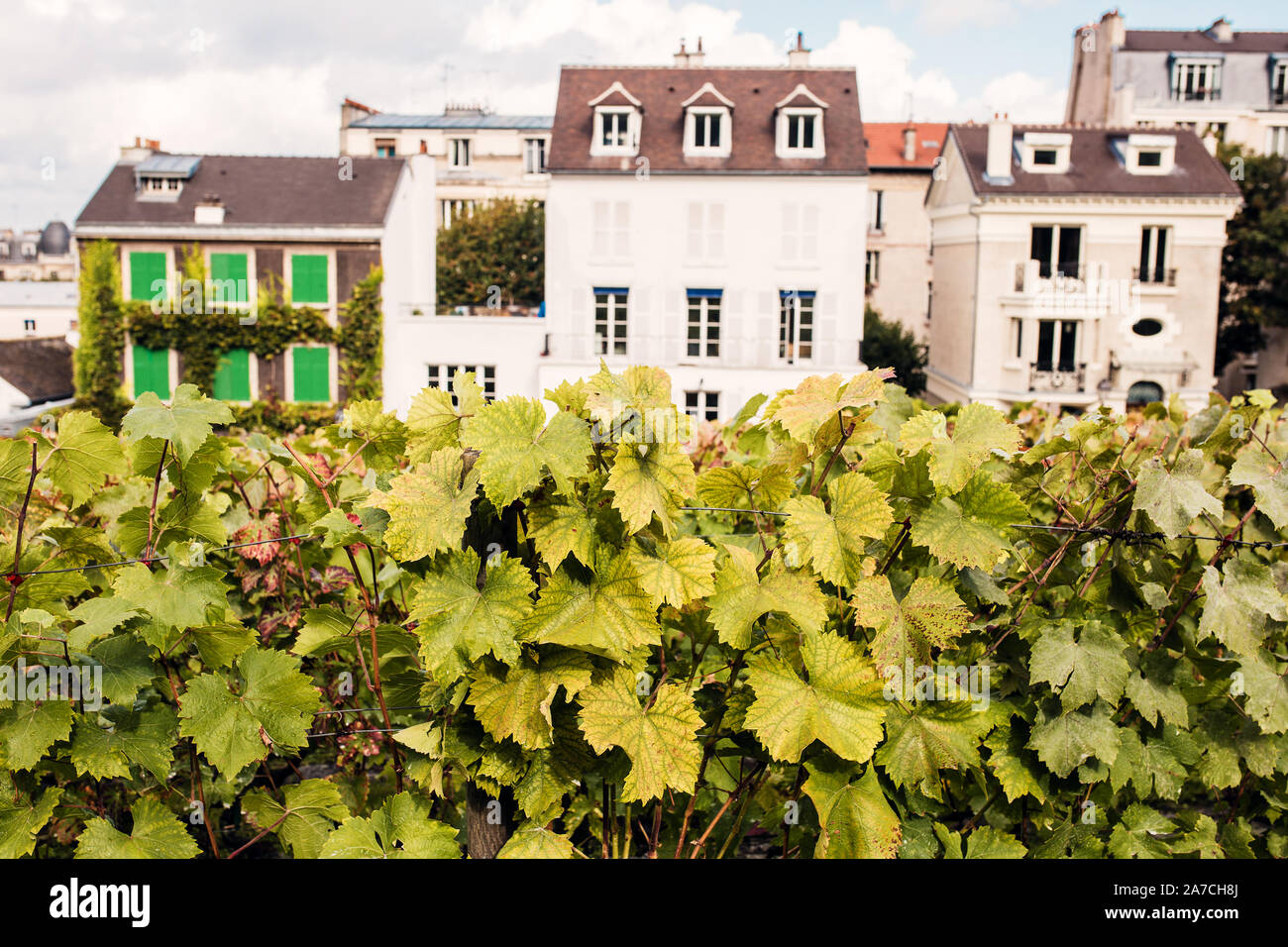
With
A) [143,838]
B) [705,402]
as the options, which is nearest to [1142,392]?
[705,402]

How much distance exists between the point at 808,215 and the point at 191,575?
2775 centimetres

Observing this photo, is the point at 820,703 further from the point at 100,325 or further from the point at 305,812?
Answer: the point at 100,325

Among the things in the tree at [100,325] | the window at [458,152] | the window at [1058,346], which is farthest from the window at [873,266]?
the tree at [100,325]

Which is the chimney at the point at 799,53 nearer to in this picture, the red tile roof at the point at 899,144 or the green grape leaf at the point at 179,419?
the red tile roof at the point at 899,144

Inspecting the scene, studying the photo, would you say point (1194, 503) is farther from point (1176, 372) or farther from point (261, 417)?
point (1176, 372)

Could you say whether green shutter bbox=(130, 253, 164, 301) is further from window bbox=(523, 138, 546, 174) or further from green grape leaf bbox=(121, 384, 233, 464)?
green grape leaf bbox=(121, 384, 233, 464)

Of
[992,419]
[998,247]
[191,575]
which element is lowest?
[191,575]

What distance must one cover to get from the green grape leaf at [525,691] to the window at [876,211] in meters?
42.3

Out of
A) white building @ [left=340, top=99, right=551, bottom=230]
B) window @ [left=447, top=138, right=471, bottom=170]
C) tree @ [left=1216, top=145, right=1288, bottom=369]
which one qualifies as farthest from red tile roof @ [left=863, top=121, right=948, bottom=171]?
window @ [left=447, top=138, right=471, bottom=170]

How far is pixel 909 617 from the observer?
2688mm

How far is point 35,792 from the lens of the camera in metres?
2.85

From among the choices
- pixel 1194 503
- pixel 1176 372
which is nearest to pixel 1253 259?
pixel 1176 372

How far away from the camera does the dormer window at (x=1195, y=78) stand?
39562 millimetres

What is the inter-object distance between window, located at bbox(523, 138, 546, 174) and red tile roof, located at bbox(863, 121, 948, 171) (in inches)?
655
